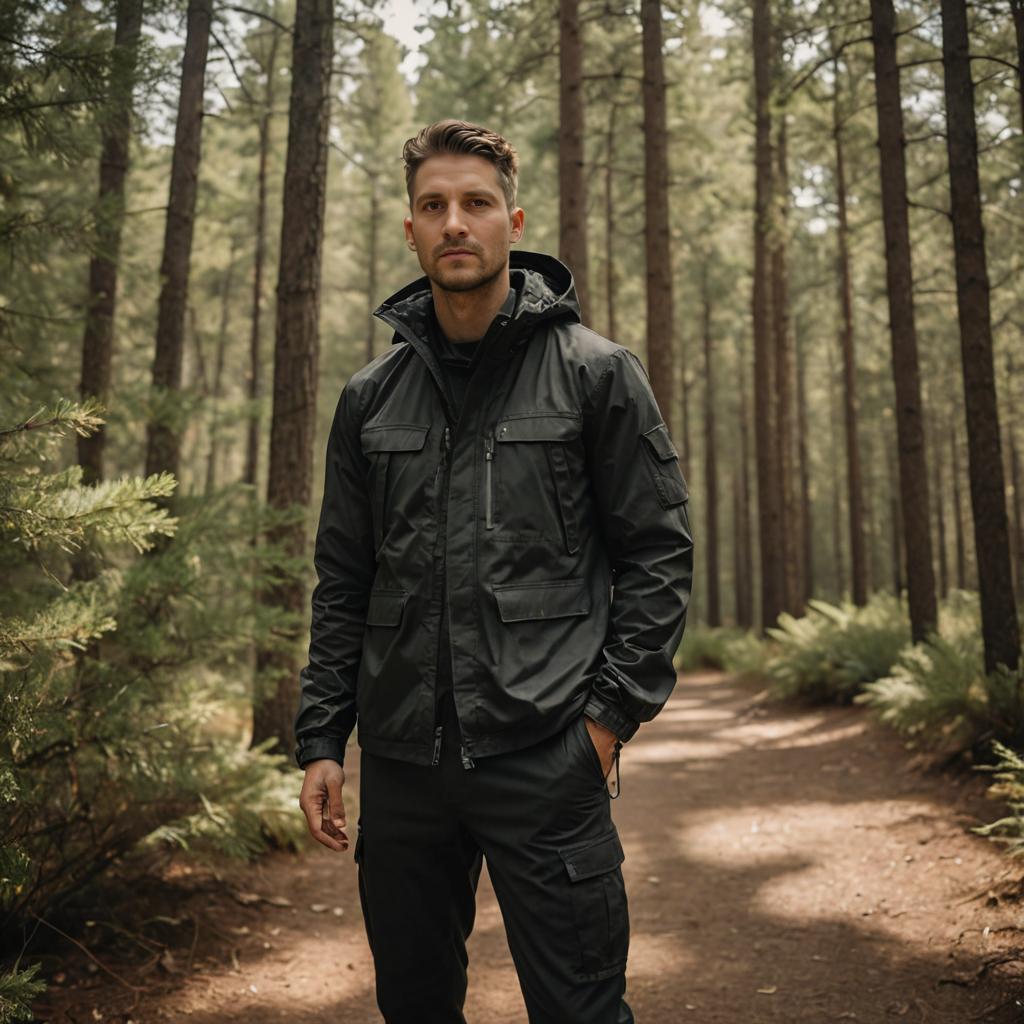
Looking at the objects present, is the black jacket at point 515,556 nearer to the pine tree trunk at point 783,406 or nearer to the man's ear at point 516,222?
the man's ear at point 516,222

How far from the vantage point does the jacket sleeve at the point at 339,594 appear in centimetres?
283

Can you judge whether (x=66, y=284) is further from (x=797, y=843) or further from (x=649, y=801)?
(x=797, y=843)

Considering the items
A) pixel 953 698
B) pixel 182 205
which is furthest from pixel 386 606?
pixel 182 205

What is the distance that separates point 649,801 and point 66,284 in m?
11.9

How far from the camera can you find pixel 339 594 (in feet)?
9.64

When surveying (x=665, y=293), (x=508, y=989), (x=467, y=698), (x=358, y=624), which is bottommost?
(x=508, y=989)

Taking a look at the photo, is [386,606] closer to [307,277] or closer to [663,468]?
[663,468]

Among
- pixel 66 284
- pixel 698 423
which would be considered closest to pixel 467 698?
pixel 66 284

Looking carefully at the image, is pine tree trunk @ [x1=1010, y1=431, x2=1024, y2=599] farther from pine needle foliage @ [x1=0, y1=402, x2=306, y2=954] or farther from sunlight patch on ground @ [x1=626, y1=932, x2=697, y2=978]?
pine needle foliage @ [x1=0, y1=402, x2=306, y2=954]

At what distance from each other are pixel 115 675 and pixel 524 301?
377cm

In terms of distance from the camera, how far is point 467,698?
253 centimetres

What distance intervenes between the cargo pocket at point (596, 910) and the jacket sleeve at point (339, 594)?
0.84 meters

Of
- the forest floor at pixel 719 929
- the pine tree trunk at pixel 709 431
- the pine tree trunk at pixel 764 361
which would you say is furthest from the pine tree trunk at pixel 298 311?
the pine tree trunk at pixel 709 431

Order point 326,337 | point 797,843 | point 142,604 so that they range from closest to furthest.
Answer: point 142,604 < point 797,843 < point 326,337
